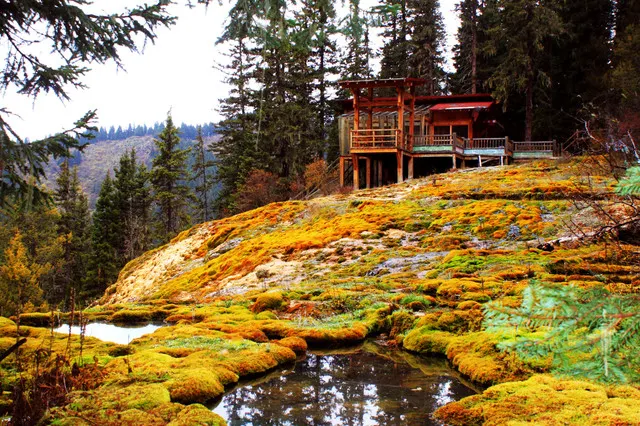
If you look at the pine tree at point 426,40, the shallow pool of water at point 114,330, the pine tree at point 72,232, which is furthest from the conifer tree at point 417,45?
the shallow pool of water at point 114,330

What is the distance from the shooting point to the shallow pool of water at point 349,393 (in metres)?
4.39

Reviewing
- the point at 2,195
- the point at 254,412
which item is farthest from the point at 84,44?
the point at 254,412

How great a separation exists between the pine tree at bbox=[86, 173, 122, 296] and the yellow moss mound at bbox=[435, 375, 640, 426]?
38671mm

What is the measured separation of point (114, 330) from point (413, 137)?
2105 centimetres

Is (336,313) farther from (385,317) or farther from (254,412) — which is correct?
(254,412)

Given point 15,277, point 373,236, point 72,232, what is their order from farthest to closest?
point 72,232 → point 15,277 → point 373,236

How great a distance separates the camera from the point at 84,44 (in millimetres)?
6219

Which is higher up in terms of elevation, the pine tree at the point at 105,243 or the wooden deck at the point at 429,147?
the wooden deck at the point at 429,147

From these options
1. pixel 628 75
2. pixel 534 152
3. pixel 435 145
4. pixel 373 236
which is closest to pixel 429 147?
pixel 435 145

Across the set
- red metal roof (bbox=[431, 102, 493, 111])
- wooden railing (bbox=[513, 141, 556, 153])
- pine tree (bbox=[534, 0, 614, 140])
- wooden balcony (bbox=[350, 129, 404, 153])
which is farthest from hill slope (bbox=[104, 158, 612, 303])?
pine tree (bbox=[534, 0, 614, 140])

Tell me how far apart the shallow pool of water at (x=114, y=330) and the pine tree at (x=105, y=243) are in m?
32.5

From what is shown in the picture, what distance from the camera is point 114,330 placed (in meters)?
8.45

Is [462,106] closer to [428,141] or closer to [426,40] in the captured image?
[428,141]

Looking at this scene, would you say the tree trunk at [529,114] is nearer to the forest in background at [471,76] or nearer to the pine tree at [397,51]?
the forest in background at [471,76]
